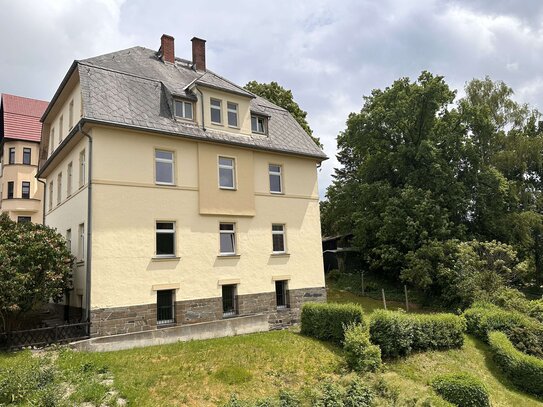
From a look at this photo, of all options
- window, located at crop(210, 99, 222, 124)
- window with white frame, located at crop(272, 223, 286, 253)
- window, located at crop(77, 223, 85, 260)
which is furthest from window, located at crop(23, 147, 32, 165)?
window with white frame, located at crop(272, 223, 286, 253)

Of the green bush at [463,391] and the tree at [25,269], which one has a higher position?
the tree at [25,269]

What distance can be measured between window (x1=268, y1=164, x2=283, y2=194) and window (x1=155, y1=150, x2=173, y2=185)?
5.24 meters

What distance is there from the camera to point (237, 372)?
1217 centimetres

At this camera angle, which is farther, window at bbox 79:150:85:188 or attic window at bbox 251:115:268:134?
attic window at bbox 251:115:268:134

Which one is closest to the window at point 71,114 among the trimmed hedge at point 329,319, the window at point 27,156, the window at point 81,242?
the window at point 81,242

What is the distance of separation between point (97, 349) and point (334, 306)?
8.53 meters

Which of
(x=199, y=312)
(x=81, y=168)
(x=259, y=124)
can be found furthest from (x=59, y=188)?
(x=259, y=124)

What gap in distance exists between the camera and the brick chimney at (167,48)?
22.5 metres

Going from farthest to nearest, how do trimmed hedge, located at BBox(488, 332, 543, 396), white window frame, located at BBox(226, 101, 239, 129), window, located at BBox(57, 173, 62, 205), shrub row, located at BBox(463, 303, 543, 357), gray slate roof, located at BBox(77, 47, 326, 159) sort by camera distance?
window, located at BBox(57, 173, 62, 205) → white window frame, located at BBox(226, 101, 239, 129) → gray slate roof, located at BBox(77, 47, 326, 159) → shrub row, located at BBox(463, 303, 543, 357) → trimmed hedge, located at BBox(488, 332, 543, 396)

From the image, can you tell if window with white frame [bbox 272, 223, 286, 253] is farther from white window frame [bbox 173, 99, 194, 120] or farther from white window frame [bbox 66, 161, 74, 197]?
white window frame [bbox 66, 161, 74, 197]

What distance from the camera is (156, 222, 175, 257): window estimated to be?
17.0 metres

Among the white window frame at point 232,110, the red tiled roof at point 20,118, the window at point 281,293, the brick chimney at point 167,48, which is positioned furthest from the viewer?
the red tiled roof at point 20,118

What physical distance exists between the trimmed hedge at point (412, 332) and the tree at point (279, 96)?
20.6 meters

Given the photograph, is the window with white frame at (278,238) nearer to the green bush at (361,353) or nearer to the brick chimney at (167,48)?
the green bush at (361,353)
